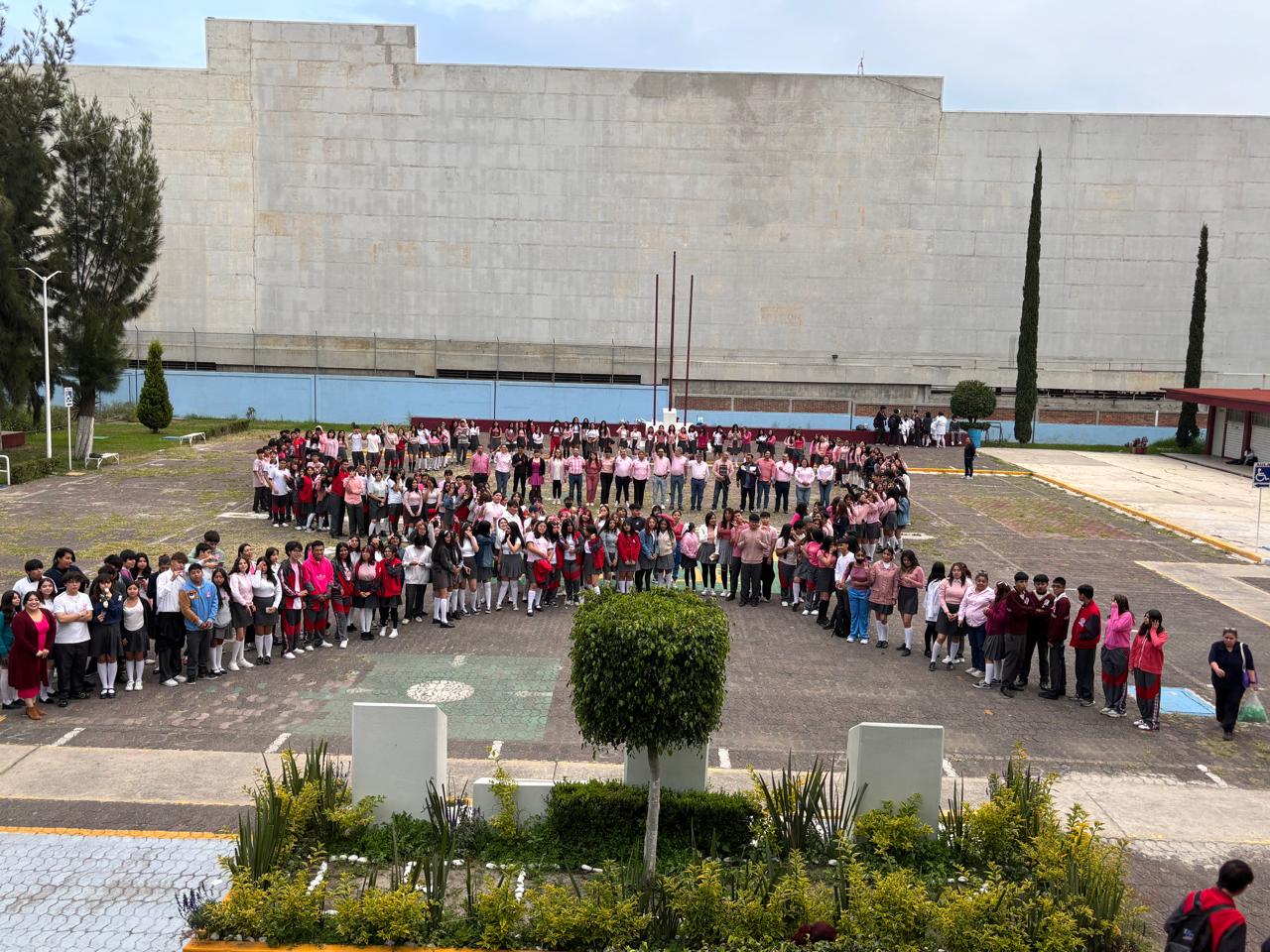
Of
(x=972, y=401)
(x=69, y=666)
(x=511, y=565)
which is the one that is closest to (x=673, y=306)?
(x=972, y=401)

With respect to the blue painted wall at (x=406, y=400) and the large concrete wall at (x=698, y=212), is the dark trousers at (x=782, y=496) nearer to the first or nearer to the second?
the blue painted wall at (x=406, y=400)

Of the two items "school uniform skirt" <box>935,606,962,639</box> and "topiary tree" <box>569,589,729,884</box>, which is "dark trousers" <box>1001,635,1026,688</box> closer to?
"school uniform skirt" <box>935,606,962,639</box>

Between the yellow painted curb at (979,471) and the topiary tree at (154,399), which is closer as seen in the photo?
the yellow painted curb at (979,471)

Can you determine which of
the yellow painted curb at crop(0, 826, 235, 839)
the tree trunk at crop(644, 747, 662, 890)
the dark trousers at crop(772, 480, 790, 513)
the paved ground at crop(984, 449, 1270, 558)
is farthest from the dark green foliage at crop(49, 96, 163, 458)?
the paved ground at crop(984, 449, 1270, 558)

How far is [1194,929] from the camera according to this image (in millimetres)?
6125

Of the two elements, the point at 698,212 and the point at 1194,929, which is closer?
the point at 1194,929

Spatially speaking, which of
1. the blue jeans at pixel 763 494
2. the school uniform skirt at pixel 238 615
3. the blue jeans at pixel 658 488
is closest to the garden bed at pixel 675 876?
the school uniform skirt at pixel 238 615

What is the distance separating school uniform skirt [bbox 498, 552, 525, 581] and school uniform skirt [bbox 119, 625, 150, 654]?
5.40 metres

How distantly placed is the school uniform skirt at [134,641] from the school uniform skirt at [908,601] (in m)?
9.68

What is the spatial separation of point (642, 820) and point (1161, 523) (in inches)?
810

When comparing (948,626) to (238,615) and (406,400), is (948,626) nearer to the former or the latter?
(238,615)

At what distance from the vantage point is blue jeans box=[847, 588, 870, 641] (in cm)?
1498

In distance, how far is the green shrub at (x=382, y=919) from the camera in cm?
725

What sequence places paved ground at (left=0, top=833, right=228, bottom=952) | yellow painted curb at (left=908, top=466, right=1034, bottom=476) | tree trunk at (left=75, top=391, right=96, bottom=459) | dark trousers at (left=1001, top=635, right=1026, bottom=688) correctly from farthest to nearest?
1. yellow painted curb at (left=908, top=466, right=1034, bottom=476)
2. tree trunk at (left=75, top=391, right=96, bottom=459)
3. dark trousers at (left=1001, top=635, right=1026, bottom=688)
4. paved ground at (left=0, top=833, right=228, bottom=952)
